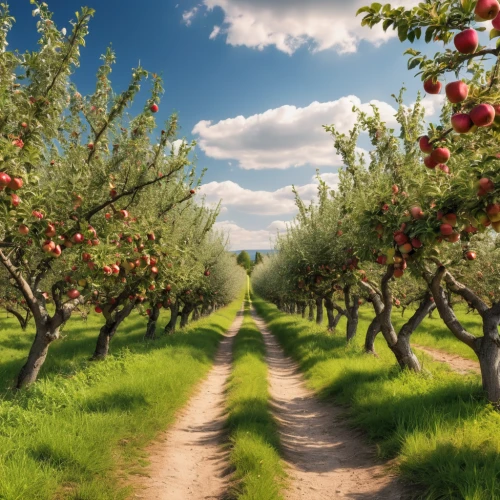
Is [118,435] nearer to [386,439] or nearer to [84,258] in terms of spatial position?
[84,258]

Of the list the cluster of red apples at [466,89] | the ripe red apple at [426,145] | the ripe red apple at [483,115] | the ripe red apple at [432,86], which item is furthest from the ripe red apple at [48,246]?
the ripe red apple at [483,115]

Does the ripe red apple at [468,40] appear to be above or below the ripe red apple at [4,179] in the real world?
above

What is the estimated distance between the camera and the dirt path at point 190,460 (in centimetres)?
557

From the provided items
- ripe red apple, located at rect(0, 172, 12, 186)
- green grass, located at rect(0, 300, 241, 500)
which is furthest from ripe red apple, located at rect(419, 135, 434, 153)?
green grass, located at rect(0, 300, 241, 500)

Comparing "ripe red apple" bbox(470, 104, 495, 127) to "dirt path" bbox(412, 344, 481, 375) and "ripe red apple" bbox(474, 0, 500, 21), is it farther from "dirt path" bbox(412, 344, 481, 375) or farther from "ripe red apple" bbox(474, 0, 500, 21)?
"dirt path" bbox(412, 344, 481, 375)

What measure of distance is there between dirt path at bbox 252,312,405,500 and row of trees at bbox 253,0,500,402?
286cm

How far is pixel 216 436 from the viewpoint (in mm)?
7844

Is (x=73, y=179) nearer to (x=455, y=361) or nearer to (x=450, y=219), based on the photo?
(x=450, y=219)

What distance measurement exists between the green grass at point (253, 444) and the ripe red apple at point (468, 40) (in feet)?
17.8

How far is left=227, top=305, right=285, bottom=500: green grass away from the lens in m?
5.21

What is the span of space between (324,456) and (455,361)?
14785 millimetres

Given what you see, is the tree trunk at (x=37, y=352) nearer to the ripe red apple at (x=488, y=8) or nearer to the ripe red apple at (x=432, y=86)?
the ripe red apple at (x=432, y=86)

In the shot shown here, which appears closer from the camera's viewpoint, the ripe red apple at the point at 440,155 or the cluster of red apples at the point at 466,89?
the cluster of red apples at the point at 466,89

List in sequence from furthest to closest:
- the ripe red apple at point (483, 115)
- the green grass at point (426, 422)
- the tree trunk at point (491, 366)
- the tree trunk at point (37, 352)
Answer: the tree trunk at point (37, 352) → the tree trunk at point (491, 366) → the green grass at point (426, 422) → the ripe red apple at point (483, 115)
